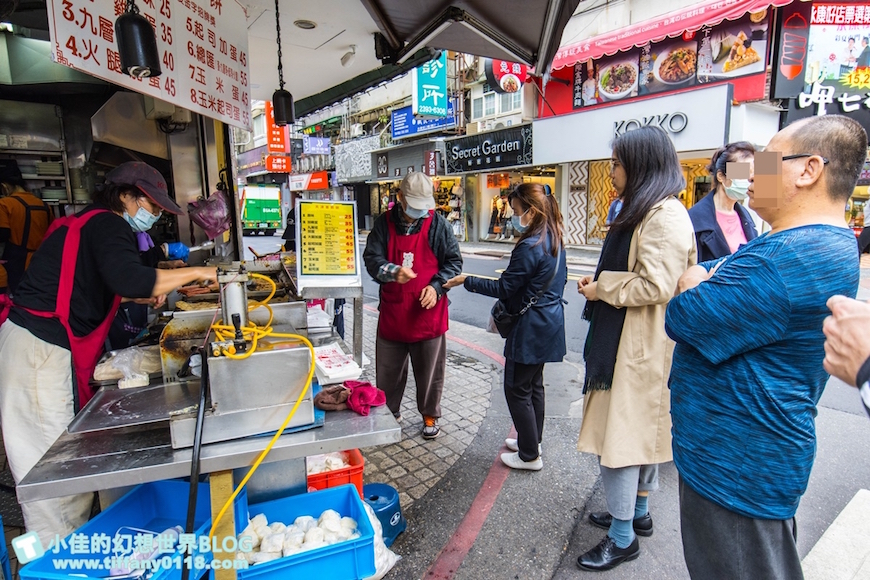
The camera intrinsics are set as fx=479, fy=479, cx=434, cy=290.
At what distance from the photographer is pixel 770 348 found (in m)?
1.43

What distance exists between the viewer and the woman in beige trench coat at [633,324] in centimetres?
221

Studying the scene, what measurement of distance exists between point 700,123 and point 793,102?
227 cm

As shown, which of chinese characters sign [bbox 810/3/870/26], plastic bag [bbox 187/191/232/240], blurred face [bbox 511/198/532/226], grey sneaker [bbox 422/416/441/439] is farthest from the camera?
chinese characters sign [bbox 810/3/870/26]

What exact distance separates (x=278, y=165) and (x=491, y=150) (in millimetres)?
13529

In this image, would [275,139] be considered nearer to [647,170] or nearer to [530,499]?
[530,499]

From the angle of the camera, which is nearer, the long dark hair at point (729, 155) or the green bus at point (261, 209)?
the long dark hair at point (729, 155)

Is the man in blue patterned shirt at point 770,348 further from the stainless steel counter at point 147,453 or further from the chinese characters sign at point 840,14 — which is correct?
the chinese characters sign at point 840,14

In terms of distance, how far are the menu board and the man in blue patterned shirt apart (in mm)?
12666

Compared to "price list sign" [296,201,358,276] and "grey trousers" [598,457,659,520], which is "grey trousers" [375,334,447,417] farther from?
"grey trousers" [598,457,659,520]

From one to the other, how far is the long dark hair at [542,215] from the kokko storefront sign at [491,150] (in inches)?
543

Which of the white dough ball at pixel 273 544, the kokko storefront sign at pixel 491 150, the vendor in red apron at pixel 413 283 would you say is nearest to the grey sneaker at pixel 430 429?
the vendor in red apron at pixel 413 283

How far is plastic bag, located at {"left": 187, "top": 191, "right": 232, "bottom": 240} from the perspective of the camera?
4605mm

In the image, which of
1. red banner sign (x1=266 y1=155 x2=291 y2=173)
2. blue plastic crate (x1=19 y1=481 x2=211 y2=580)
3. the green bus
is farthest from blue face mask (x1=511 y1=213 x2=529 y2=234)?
the green bus

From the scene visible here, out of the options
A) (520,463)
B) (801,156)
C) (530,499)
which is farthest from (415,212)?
(801,156)
